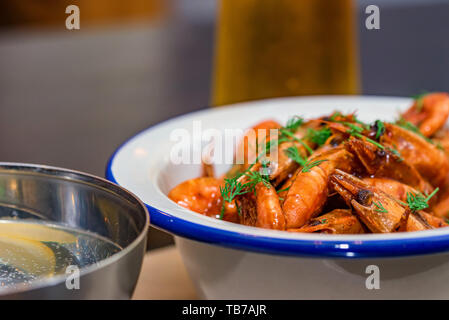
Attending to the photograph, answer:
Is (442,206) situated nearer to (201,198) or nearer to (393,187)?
(393,187)

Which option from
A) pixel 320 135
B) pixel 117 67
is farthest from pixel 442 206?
pixel 117 67

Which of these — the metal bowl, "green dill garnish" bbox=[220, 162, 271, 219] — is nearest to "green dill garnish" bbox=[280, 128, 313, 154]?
"green dill garnish" bbox=[220, 162, 271, 219]

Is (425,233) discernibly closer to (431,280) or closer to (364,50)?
(431,280)

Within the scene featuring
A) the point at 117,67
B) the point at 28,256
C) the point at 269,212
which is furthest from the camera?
the point at 117,67

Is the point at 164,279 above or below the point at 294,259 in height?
below

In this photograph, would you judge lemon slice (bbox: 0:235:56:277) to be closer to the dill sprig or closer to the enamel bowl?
the enamel bowl

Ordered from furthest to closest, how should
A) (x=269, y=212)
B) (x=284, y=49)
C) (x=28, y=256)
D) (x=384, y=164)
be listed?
(x=284, y=49) → (x=384, y=164) → (x=269, y=212) → (x=28, y=256)
